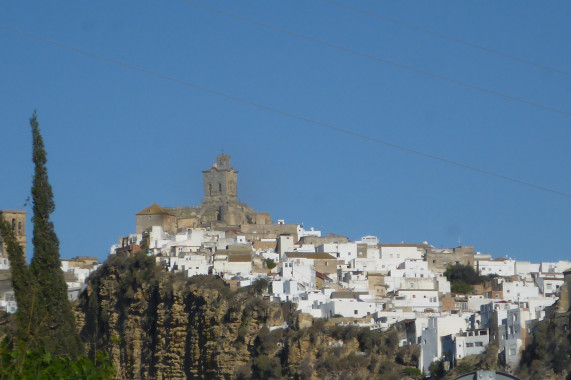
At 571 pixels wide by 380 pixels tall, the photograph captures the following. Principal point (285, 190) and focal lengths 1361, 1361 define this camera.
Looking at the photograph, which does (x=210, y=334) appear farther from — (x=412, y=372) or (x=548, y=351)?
(x=548, y=351)

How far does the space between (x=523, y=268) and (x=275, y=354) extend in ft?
100

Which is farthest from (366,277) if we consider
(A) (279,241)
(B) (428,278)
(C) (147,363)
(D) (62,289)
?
(D) (62,289)

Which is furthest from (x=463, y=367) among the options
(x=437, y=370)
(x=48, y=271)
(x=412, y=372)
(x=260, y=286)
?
(x=48, y=271)

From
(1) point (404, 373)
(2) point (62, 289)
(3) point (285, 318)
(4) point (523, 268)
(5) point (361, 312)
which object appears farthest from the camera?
(4) point (523, 268)

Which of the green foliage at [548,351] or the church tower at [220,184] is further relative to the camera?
the church tower at [220,184]

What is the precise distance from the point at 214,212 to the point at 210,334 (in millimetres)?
45541

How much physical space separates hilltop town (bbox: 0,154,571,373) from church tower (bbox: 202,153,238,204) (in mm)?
11680

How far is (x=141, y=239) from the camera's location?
91625 mm

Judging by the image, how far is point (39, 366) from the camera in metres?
23.6

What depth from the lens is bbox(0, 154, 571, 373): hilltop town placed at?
2438 inches

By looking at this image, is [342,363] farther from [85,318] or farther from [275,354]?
[85,318]

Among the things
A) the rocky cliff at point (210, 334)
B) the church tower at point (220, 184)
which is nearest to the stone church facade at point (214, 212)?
the church tower at point (220, 184)

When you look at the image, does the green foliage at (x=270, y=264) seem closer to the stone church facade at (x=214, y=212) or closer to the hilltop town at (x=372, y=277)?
the hilltop town at (x=372, y=277)

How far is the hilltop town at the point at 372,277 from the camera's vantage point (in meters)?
61.9
